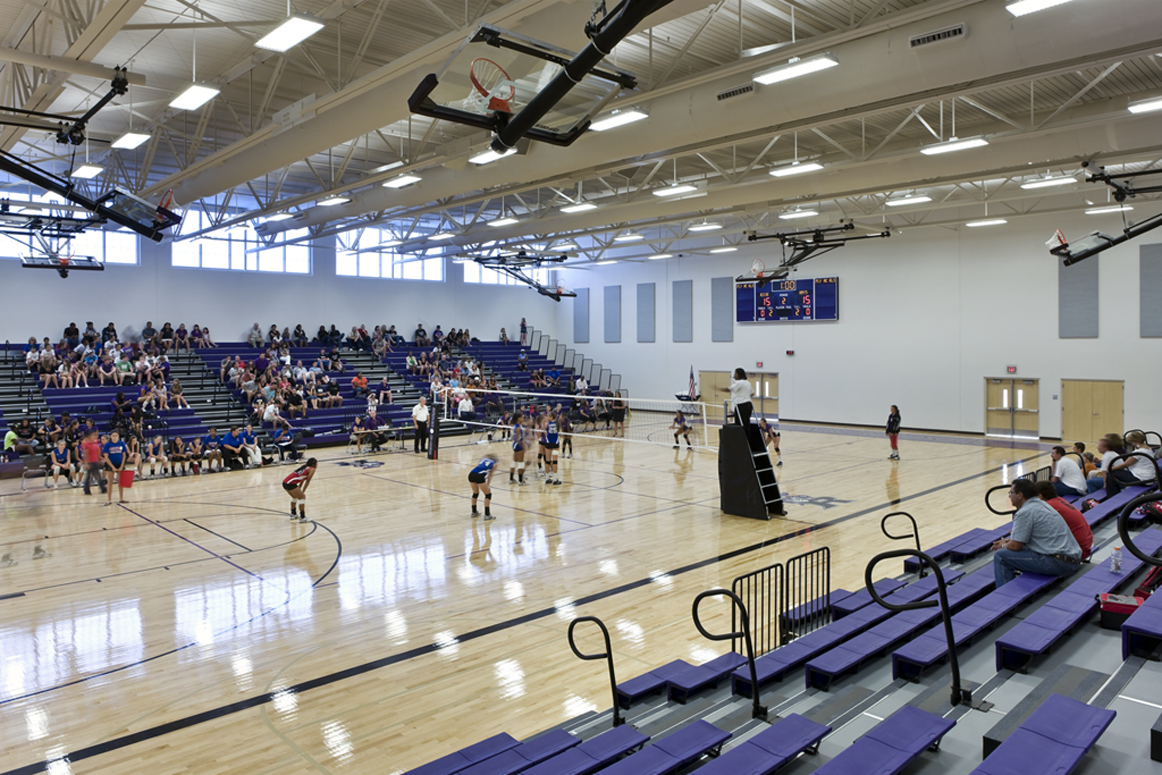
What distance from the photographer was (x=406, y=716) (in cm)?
614

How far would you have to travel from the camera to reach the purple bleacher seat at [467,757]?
477cm

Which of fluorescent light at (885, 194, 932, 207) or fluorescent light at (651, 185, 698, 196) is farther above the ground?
fluorescent light at (885, 194, 932, 207)

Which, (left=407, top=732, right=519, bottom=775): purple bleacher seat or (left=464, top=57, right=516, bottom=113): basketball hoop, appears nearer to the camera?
(left=464, top=57, right=516, bottom=113): basketball hoop

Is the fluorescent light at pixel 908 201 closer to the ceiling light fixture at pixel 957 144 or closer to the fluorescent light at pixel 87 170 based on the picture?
the ceiling light fixture at pixel 957 144

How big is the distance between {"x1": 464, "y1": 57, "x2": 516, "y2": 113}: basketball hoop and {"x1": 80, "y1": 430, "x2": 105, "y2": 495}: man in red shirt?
50.3 ft

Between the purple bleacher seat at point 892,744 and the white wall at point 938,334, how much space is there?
2333 cm

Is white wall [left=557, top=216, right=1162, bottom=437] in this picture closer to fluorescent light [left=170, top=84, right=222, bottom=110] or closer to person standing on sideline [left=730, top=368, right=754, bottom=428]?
person standing on sideline [left=730, top=368, right=754, bottom=428]

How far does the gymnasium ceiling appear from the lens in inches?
361

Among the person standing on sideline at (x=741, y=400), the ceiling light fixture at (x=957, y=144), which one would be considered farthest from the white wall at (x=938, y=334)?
the person standing on sideline at (x=741, y=400)

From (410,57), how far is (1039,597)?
9.15 metres

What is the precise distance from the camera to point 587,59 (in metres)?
3.50

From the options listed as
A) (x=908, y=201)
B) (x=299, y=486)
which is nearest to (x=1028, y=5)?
(x=299, y=486)

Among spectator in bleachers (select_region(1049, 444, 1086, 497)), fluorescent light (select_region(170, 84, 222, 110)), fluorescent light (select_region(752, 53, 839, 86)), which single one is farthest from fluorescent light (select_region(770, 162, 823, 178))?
fluorescent light (select_region(170, 84, 222, 110))

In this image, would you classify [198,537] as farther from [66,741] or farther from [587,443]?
[587,443]
